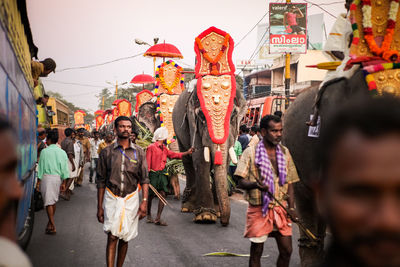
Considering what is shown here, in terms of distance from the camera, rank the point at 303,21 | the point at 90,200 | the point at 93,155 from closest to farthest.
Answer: the point at 90,200 → the point at 93,155 → the point at 303,21

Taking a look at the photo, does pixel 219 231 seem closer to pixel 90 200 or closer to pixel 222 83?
pixel 222 83

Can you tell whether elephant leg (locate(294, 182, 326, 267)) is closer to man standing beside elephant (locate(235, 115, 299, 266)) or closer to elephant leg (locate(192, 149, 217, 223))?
man standing beside elephant (locate(235, 115, 299, 266))

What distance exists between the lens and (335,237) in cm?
112

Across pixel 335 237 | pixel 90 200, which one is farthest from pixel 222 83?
pixel 335 237

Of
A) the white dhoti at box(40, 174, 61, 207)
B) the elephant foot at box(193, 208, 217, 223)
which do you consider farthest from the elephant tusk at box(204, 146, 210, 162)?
the white dhoti at box(40, 174, 61, 207)

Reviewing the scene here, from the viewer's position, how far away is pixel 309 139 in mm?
5098

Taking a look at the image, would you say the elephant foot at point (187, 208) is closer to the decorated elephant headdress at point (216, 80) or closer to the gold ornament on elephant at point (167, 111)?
the decorated elephant headdress at point (216, 80)

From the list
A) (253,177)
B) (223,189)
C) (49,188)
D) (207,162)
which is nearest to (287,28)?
(207,162)

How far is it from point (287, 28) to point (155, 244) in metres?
12.5

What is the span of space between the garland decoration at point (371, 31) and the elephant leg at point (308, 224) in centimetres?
195

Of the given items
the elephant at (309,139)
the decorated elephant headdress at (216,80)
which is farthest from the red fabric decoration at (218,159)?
the elephant at (309,139)

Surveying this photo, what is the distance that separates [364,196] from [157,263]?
4.66 meters

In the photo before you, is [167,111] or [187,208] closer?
[187,208]

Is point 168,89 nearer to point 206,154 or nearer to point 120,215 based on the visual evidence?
point 206,154
